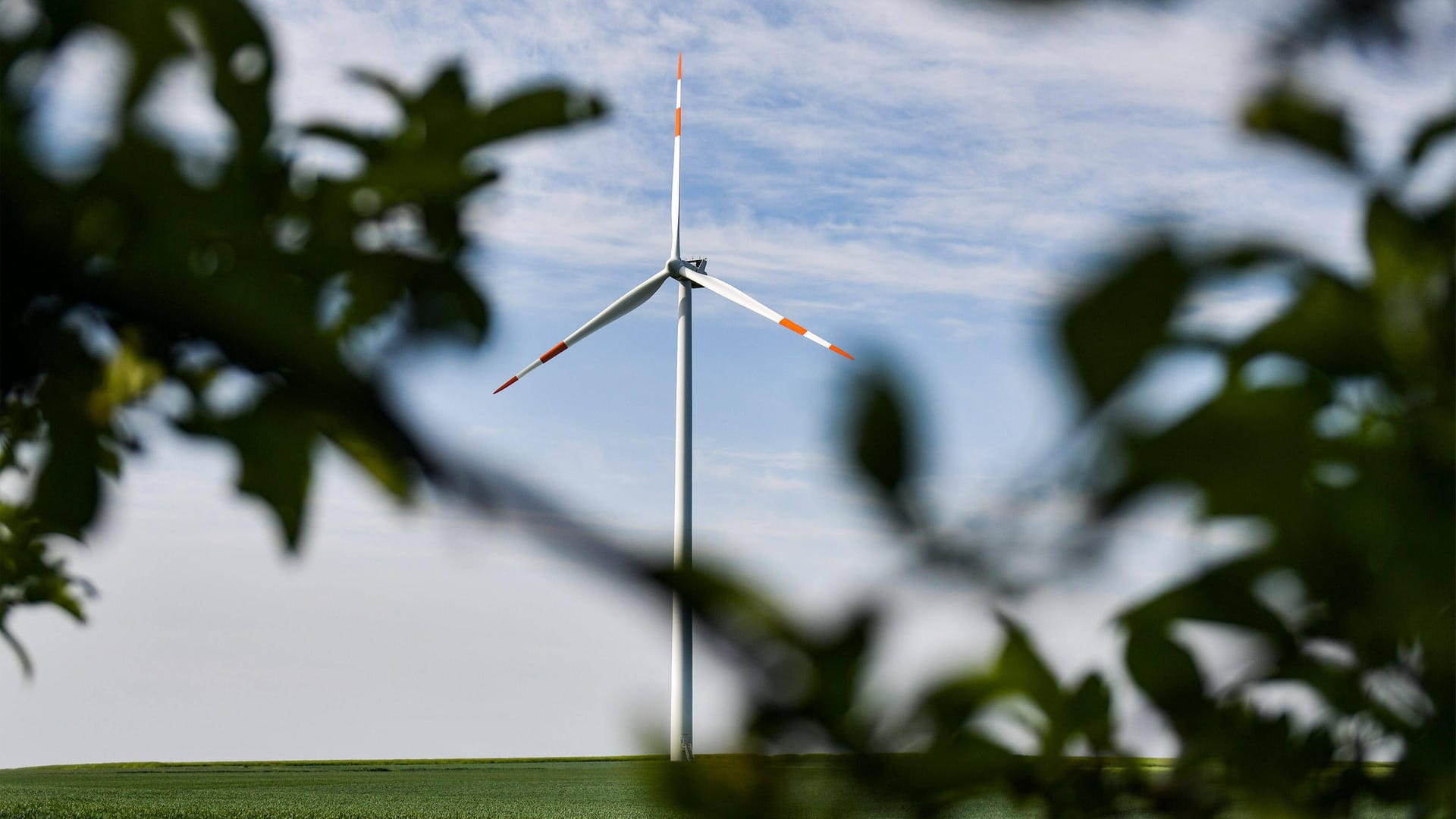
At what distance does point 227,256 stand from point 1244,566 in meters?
1.09

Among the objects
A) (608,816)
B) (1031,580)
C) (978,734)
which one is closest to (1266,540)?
(978,734)

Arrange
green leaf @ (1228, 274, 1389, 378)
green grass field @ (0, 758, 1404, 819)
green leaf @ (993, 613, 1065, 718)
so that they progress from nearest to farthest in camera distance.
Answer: green leaf @ (993, 613, 1065, 718)
green leaf @ (1228, 274, 1389, 378)
green grass field @ (0, 758, 1404, 819)

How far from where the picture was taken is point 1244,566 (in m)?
1.17

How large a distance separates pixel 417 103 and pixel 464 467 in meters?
0.78

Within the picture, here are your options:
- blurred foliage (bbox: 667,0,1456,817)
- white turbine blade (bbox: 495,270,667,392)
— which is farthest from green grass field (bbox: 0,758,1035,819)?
blurred foliage (bbox: 667,0,1456,817)

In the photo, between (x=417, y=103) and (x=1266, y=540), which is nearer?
(x=1266, y=540)

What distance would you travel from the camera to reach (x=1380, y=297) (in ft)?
4.45

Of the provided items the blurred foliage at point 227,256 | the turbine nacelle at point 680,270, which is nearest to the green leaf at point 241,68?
the blurred foliage at point 227,256

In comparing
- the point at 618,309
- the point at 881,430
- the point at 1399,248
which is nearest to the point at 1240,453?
the point at 881,430

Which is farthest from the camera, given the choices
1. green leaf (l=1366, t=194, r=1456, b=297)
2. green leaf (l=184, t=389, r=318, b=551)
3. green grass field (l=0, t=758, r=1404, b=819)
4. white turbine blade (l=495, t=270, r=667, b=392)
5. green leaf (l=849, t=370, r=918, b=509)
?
green grass field (l=0, t=758, r=1404, b=819)

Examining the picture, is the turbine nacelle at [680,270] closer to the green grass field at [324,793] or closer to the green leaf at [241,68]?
the green grass field at [324,793]

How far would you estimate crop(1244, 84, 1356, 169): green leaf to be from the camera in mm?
1281

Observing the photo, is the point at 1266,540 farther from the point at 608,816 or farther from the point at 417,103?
the point at 608,816

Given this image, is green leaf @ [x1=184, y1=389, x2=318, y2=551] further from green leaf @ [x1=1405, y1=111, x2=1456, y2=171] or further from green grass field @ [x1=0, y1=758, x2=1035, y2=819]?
green grass field @ [x1=0, y1=758, x2=1035, y2=819]
